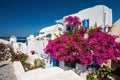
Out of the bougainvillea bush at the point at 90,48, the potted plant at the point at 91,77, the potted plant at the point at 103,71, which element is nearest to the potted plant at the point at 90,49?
the bougainvillea bush at the point at 90,48

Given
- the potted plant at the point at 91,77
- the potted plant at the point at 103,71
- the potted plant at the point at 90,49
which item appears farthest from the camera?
the potted plant at the point at 103,71

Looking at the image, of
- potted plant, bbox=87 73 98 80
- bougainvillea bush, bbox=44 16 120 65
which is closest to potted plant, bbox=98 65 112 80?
potted plant, bbox=87 73 98 80

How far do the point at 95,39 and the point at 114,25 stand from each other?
5533 mm

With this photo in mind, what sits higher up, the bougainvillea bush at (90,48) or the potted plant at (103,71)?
the bougainvillea bush at (90,48)

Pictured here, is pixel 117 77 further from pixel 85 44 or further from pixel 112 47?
pixel 85 44

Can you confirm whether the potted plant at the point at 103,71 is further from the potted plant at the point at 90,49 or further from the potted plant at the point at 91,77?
the potted plant at the point at 90,49

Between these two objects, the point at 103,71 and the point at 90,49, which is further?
the point at 103,71

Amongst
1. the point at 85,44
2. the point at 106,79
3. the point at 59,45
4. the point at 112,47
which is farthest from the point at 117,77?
the point at 59,45

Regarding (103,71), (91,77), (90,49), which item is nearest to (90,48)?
(90,49)

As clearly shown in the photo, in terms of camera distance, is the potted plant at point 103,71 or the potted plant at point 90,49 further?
the potted plant at point 103,71

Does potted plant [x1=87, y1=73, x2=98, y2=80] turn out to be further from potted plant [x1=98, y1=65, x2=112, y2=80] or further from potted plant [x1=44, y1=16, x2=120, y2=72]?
potted plant [x1=44, y1=16, x2=120, y2=72]

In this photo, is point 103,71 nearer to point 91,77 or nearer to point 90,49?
point 91,77

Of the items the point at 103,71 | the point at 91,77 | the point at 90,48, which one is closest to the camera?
the point at 90,48

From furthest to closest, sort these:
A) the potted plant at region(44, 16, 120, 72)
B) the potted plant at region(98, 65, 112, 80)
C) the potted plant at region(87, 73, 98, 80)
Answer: the potted plant at region(98, 65, 112, 80)
the potted plant at region(87, 73, 98, 80)
the potted plant at region(44, 16, 120, 72)
